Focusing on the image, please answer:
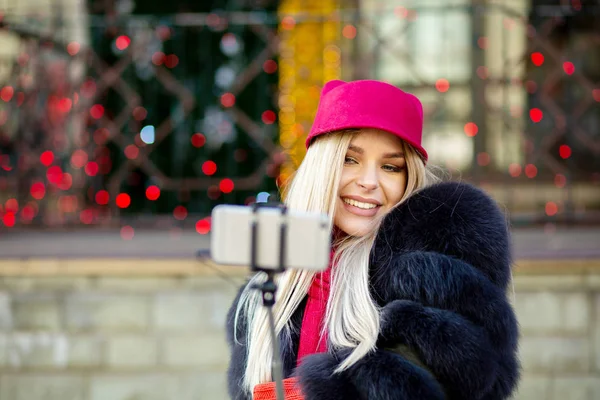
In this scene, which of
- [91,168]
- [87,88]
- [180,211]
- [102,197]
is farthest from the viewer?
[180,211]

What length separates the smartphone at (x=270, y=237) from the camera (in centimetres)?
150

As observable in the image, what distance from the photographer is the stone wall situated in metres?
4.80

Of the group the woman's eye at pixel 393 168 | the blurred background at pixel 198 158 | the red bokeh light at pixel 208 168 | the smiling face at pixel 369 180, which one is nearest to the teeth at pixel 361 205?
the smiling face at pixel 369 180

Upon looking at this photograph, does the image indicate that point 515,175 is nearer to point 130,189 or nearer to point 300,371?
point 130,189

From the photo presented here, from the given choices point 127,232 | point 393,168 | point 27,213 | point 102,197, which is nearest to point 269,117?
point 102,197

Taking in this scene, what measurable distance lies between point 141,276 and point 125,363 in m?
0.56

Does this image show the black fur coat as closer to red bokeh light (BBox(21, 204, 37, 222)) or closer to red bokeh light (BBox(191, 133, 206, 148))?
red bokeh light (BBox(21, 204, 37, 222))

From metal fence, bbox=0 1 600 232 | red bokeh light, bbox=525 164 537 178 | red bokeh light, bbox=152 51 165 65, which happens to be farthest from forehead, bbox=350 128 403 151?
red bokeh light, bbox=152 51 165 65

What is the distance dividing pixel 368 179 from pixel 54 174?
13.4ft

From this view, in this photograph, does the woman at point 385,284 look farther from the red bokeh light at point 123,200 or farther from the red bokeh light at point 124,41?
the red bokeh light at point 123,200

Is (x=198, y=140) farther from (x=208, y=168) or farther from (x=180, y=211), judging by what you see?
(x=180, y=211)

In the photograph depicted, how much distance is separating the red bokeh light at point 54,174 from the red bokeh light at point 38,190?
8 cm

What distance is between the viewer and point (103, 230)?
221 inches

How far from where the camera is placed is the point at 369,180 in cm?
216
